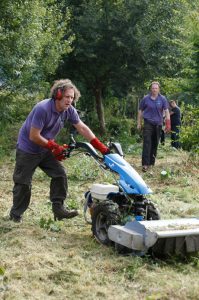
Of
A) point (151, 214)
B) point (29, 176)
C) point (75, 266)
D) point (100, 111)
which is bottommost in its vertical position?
point (75, 266)

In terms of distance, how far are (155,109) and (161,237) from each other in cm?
643

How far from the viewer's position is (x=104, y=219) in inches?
232

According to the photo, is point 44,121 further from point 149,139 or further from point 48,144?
point 149,139

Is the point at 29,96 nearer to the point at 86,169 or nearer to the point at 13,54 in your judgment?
the point at 13,54

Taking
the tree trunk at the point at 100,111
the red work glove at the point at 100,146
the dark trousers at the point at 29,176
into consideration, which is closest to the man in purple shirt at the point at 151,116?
the dark trousers at the point at 29,176

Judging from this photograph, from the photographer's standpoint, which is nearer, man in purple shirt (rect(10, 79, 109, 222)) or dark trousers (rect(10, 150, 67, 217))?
man in purple shirt (rect(10, 79, 109, 222))

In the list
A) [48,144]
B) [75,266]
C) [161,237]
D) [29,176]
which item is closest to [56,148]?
[48,144]

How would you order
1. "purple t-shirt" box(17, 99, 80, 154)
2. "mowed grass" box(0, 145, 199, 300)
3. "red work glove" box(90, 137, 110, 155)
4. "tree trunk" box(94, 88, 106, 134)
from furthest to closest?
"tree trunk" box(94, 88, 106, 134) < "purple t-shirt" box(17, 99, 80, 154) < "red work glove" box(90, 137, 110, 155) < "mowed grass" box(0, 145, 199, 300)

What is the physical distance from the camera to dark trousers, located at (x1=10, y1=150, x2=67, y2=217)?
6.56m

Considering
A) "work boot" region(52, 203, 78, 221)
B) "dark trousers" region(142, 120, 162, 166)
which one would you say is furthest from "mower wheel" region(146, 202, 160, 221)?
"dark trousers" region(142, 120, 162, 166)

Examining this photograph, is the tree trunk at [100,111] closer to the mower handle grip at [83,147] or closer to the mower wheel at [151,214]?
the mower handle grip at [83,147]

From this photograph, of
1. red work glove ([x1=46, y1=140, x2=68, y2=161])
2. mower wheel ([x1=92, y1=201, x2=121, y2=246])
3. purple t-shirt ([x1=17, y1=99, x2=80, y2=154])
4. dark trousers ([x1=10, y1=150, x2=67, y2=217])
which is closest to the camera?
mower wheel ([x1=92, y1=201, x2=121, y2=246])

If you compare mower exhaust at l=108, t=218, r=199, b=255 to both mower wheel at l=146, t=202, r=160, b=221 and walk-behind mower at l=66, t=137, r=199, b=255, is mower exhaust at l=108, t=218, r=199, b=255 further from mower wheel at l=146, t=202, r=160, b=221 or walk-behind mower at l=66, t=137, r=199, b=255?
mower wheel at l=146, t=202, r=160, b=221

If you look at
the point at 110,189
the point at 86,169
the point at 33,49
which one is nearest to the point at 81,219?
the point at 110,189
